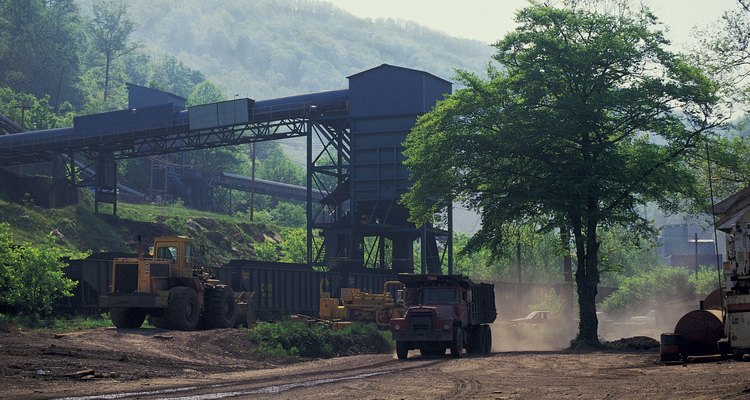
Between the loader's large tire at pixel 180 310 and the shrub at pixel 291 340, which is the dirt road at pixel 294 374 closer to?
the shrub at pixel 291 340

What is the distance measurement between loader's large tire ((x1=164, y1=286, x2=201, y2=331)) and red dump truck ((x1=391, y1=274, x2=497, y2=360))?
8755mm

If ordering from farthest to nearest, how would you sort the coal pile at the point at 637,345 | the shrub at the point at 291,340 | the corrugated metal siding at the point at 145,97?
the corrugated metal siding at the point at 145,97
the coal pile at the point at 637,345
the shrub at the point at 291,340

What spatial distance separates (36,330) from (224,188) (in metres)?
89.4

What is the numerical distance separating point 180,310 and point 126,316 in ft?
7.97

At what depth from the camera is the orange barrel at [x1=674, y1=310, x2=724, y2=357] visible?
79.3ft

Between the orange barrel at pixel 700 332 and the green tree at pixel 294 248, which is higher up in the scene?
the green tree at pixel 294 248

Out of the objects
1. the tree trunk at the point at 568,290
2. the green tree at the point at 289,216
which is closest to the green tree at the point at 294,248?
the tree trunk at the point at 568,290

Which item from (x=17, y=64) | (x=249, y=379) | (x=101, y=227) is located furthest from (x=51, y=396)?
(x=17, y=64)

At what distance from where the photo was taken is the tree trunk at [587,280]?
3975cm

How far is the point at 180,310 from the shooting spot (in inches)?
1375

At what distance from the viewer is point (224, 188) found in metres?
122

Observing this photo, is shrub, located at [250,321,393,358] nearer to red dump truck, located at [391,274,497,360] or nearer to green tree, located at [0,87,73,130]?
red dump truck, located at [391,274,497,360]

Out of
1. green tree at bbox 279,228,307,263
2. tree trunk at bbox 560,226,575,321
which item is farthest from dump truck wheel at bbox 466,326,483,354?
green tree at bbox 279,228,307,263

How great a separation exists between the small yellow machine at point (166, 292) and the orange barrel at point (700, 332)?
736 inches
